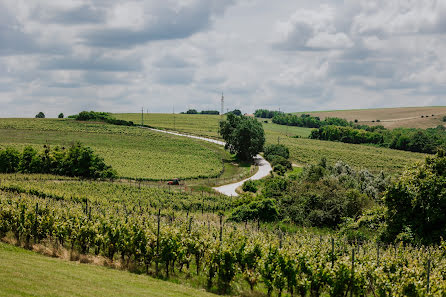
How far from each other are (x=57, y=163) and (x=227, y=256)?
51.0 metres

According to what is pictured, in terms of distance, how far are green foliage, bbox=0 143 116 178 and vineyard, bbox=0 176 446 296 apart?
36.0 m

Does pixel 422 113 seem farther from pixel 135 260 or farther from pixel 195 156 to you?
pixel 135 260

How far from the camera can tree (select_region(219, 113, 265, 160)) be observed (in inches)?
3477

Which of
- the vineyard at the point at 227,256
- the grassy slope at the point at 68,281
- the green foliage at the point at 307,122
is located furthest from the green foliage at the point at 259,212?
the green foliage at the point at 307,122

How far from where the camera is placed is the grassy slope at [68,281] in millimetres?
13336

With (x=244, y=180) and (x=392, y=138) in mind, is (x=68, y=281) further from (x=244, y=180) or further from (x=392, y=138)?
(x=392, y=138)

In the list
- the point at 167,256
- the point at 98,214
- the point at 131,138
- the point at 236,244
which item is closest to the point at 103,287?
the point at 167,256

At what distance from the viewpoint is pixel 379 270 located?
16.0 meters

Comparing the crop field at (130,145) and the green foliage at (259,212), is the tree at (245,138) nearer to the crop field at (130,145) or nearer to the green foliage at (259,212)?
the crop field at (130,145)

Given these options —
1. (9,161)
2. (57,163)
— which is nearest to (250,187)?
(57,163)

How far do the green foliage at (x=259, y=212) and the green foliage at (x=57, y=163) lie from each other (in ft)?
95.1

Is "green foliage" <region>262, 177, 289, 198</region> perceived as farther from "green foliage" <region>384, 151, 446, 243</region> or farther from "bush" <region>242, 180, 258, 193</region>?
"green foliage" <region>384, 151, 446, 243</region>

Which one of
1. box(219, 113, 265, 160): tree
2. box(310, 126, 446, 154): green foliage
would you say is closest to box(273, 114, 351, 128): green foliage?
box(310, 126, 446, 154): green foliage

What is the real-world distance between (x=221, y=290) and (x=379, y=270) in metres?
6.76
